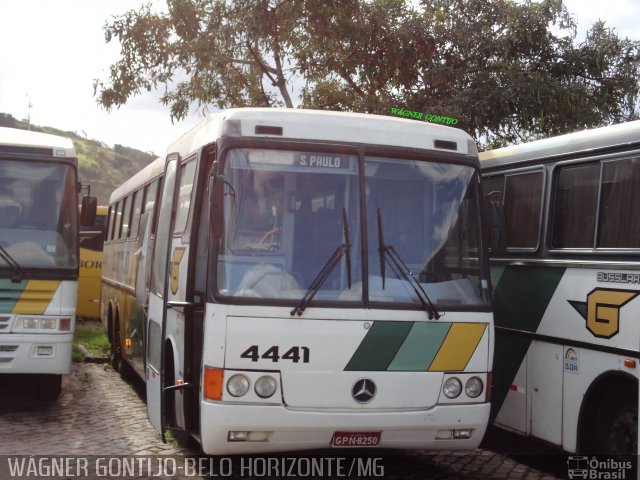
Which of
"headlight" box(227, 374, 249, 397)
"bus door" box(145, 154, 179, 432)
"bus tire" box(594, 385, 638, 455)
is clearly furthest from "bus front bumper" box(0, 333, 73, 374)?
"bus tire" box(594, 385, 638, 455)

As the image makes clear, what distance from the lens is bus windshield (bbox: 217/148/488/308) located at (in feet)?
23.0

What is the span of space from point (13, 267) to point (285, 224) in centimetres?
441

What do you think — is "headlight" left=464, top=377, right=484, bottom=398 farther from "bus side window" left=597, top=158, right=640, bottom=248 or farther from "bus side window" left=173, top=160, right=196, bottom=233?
"bus side window" left=173, top=160, right=196, bottom=233

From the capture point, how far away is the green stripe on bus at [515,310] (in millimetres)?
8172

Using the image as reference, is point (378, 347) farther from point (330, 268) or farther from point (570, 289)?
point (570, 289)

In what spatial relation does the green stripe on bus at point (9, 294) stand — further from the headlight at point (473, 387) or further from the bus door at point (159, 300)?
the headlight at point (473, 387)

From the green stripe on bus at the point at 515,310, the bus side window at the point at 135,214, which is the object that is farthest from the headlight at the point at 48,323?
the green stripe on bus at the point at 515,310

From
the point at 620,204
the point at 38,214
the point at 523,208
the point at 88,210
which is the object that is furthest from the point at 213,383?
the point at 88,210

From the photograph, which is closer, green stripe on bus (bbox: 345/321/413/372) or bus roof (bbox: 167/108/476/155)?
green stripe on bus (bbox: 345/321/413/372)

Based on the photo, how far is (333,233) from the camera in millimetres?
7121

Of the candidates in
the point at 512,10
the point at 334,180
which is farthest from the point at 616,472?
the point at 512,10

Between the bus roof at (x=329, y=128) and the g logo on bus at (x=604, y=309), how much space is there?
5.01 feet

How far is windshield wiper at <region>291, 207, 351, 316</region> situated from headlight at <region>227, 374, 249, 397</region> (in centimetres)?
60

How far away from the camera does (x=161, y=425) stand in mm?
7980
